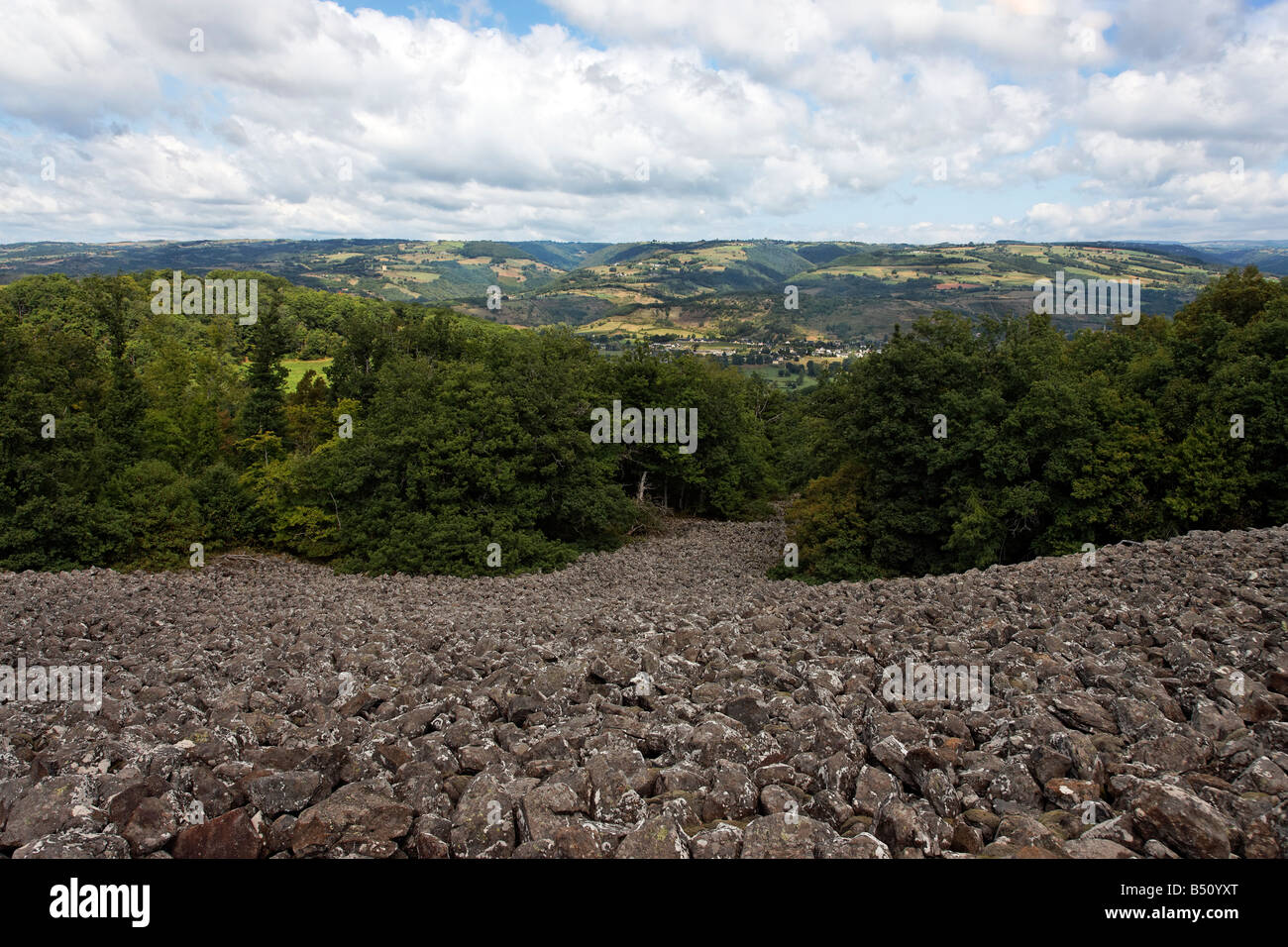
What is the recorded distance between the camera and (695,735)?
6758mm

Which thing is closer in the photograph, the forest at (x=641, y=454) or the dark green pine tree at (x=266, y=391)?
the forest at (x=641, y=454)

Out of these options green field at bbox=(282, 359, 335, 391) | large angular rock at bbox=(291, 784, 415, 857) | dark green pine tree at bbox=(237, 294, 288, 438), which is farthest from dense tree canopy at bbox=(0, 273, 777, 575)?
green field at bbox=(282, 359, 335, 391)

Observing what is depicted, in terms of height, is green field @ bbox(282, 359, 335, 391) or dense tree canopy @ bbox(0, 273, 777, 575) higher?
green field @ bbox(282, 359, 335, 391)

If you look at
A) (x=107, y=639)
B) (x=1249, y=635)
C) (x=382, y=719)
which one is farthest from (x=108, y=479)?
(x=1249, y=635)

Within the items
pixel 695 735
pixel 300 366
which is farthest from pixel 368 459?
pixel 300 366

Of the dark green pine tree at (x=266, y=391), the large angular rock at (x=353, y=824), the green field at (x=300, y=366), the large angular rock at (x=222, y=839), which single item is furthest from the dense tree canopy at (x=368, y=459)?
the green field at (x=300, y=366)

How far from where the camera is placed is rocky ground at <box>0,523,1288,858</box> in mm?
4957

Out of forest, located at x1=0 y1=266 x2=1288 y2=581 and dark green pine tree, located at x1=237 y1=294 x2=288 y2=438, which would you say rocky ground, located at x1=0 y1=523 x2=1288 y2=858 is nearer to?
forest, located at x1=0 y1=266 x2=1288 y2=581

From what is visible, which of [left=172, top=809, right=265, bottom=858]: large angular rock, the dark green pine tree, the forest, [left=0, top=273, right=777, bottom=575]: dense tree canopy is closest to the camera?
[left=172, top=809, right=265, bottom=858]: large angular rock

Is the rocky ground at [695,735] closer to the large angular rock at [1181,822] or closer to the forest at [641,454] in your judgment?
Result: the large angular rock at [1181,822]

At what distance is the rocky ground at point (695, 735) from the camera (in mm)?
4957

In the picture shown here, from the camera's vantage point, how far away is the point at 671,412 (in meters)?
46.0
